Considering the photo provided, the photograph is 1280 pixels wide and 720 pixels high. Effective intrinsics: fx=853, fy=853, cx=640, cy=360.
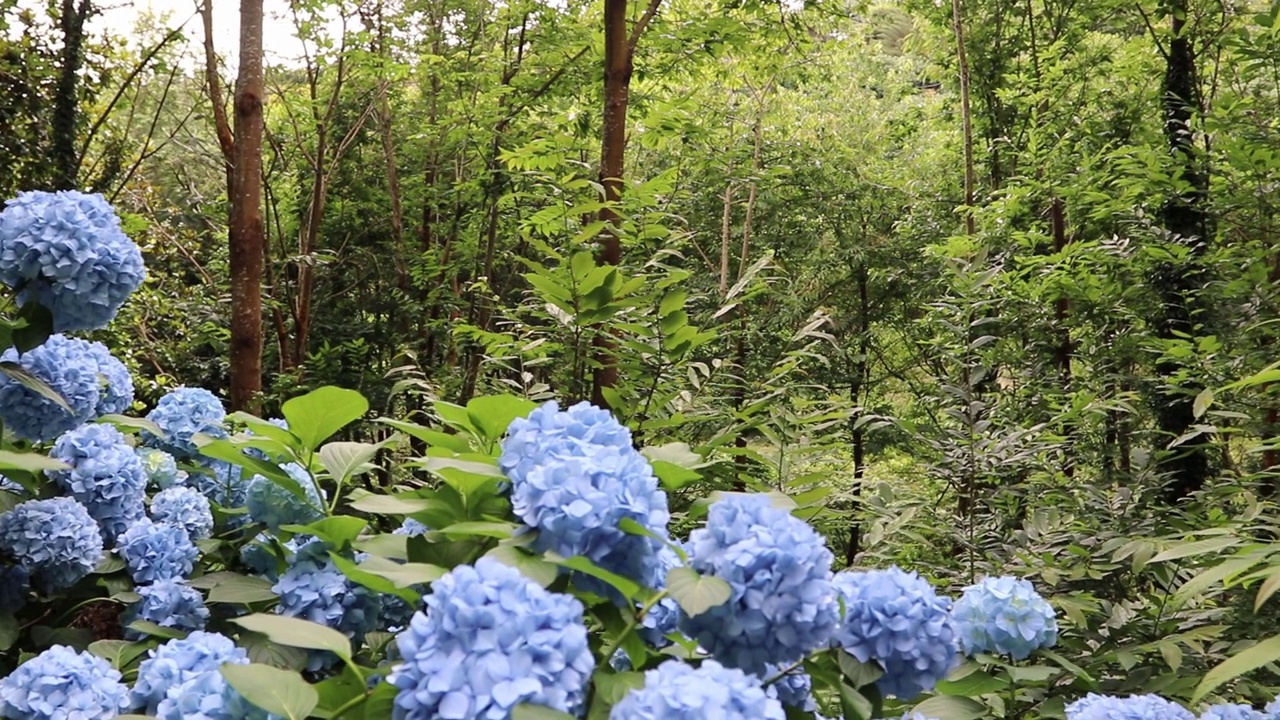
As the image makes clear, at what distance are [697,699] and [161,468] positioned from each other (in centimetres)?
108

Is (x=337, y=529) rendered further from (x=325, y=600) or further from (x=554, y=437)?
(x=554, y=437)

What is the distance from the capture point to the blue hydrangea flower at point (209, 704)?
2.07 feet

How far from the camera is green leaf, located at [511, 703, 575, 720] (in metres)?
0.48

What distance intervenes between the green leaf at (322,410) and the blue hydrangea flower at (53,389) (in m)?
0.44

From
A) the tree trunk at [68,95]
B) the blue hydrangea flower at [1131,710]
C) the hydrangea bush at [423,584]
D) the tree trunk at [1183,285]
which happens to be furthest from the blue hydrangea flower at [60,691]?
the tree trunk at [68,95]

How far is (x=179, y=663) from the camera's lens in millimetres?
731

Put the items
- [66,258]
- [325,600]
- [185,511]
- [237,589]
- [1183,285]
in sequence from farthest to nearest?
[1183,285] → [185,511] → [66,258] → [237,589] → [325,600]

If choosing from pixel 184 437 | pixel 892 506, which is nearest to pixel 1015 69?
pixel 892 506

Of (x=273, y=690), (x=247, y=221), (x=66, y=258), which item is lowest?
(x=273, y=690)

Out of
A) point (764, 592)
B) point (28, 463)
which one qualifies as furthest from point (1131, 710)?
point (28, 463)

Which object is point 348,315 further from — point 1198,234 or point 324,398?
point 324,398

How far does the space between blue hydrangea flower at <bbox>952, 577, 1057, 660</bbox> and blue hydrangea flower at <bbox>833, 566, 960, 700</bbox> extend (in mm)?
334

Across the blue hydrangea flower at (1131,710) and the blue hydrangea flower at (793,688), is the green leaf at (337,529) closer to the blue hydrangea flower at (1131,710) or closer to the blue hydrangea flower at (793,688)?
the blue hydrangea flower at (793,688)

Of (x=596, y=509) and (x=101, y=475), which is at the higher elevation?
(x=596, y=509)
